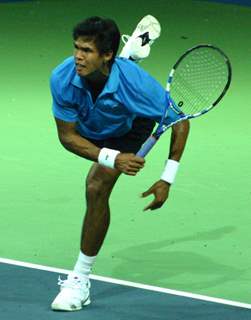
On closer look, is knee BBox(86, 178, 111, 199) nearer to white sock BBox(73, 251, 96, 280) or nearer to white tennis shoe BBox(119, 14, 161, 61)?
white sock BBox(73, 251, 96, 280)

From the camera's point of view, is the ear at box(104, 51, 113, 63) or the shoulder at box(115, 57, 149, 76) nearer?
the ear at box(104, 51, 113, 63)

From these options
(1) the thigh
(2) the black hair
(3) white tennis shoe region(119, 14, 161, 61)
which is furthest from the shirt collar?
(3) white tennis shoe region(119, 14, 161, 61)

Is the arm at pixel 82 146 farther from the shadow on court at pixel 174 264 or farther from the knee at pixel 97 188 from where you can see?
the shadow on court at pixel 174 264

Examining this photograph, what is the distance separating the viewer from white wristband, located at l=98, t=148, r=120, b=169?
6766 millimetres

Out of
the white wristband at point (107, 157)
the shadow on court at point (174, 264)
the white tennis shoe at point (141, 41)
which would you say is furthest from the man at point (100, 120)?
the white tennis shoe at point (141, 41)

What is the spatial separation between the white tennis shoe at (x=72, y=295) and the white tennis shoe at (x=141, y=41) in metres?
1.38

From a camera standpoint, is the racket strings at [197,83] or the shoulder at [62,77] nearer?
the shoulder at [62,77]

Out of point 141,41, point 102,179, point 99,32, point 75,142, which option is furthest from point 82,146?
point 141,41

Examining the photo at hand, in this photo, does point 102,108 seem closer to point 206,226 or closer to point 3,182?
point 206,226

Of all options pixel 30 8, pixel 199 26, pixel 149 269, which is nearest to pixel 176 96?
pixel 149 269

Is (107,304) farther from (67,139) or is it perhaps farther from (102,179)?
(67,139)

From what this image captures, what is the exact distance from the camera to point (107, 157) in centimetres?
679

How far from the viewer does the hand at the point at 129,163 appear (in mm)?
6617

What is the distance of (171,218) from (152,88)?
1.68m
